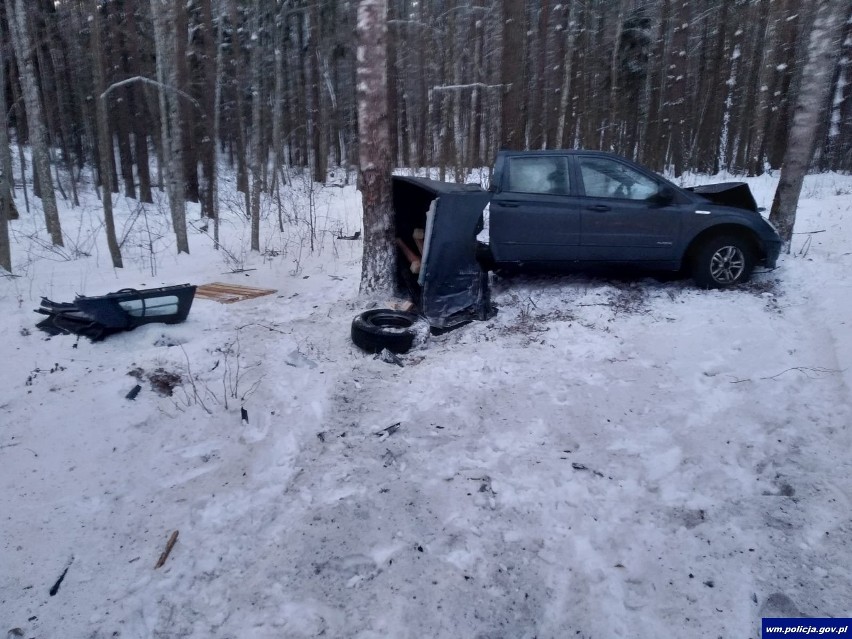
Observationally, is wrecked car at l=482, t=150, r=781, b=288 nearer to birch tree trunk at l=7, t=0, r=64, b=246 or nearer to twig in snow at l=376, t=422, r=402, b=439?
twig in snow at l=376, t=422, r=402, b=439

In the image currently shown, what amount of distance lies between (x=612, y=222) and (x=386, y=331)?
351cm

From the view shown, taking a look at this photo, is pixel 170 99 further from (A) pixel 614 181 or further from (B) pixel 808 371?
(B) pixel 808 371

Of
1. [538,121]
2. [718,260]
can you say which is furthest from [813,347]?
[538,121]

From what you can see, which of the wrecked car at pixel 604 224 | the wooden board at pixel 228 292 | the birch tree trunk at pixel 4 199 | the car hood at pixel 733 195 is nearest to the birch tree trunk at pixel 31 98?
the birch tree trunk at pixel 4 199

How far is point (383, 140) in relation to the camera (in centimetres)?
697

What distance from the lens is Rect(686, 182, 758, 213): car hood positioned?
7531 mm

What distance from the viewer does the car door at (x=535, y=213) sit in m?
7.16

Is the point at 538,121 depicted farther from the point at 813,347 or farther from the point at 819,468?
the point at 819,468

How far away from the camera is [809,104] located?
802 centimetres

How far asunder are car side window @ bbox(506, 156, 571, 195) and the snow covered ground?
1.87 metres

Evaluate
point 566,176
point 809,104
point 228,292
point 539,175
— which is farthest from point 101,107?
point 809,104

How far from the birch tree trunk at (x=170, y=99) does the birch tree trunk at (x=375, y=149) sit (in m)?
5.60

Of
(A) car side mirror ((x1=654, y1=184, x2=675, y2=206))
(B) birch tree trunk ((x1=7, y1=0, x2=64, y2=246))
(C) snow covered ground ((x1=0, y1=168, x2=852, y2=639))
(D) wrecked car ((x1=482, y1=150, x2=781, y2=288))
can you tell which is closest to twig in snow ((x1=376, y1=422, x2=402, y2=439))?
(C) snow covered ground ((x1=0, y1=168, x2=852, y2=639))

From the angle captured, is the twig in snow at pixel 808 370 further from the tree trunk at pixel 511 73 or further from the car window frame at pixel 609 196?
the tree trunk at pixel 511 73
